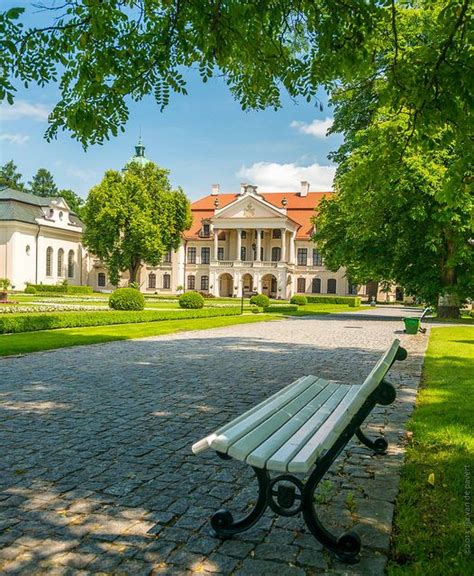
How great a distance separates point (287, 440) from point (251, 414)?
435mm

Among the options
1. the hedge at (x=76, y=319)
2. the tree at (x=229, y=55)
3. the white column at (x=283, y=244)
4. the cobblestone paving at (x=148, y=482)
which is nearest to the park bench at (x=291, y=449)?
the cobblestone paving at (x=148, y=482)

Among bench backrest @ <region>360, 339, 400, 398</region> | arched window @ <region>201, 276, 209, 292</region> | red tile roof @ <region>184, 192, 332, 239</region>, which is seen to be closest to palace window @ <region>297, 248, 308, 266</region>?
red tile roof @ <region>184, 192, 332, 239</region>

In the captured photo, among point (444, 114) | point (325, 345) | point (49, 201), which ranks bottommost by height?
point (325, 345)

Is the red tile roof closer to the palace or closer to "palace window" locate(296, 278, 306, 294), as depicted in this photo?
the palace

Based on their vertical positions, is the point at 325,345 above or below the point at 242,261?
below

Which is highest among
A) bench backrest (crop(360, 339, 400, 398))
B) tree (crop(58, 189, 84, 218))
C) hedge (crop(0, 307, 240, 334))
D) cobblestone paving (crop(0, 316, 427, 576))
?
tree (crop(58, 189, 84, 218))

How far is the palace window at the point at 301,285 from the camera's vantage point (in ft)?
211

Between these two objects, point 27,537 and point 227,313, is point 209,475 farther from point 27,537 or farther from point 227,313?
point 227,313

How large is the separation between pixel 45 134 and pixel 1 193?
53.9 meters

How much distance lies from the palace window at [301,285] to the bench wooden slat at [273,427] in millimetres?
59951

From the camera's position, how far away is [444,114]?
462 centimetres

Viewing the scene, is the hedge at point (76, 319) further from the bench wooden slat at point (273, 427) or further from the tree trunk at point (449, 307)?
the bench wooden slat at point (273, 427)

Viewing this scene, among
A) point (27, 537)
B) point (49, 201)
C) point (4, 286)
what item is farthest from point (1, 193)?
point (27, 537)

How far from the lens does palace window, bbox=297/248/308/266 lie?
64.8m
